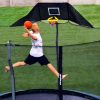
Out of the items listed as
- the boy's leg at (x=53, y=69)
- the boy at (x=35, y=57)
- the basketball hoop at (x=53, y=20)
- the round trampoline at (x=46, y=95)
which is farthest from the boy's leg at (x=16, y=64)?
the basketball hoop at (x=53, y=20)

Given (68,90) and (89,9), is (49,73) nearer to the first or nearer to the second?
(68,90)

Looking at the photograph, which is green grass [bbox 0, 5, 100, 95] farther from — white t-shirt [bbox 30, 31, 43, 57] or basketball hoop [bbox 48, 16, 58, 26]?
basketball hoop [bbox 48, 16, 58, 26]

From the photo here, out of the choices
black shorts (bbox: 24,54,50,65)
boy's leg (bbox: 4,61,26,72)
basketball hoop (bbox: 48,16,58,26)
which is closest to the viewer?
boy's leg (bbox: 4,61,26,72)

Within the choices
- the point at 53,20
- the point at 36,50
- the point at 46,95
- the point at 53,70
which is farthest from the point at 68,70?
the point at 53,20

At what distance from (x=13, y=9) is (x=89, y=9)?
2.83m

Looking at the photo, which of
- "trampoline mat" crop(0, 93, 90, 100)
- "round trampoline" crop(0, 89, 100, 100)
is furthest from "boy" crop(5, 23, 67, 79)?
"trampoline mat" crop(0, 93, 90, 100)

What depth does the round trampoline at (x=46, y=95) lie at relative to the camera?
734cm

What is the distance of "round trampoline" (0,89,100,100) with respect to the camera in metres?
7.34

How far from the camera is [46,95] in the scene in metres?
7.82

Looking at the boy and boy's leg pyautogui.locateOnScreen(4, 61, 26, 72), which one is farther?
the boy

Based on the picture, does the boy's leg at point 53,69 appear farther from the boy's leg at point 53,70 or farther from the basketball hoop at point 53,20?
the basketball hoop at point 53,20

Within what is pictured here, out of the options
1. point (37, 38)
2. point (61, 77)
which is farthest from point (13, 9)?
point (61, 77)

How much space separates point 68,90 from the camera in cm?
741

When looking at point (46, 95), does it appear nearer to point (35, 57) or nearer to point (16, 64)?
point (35, 57)
